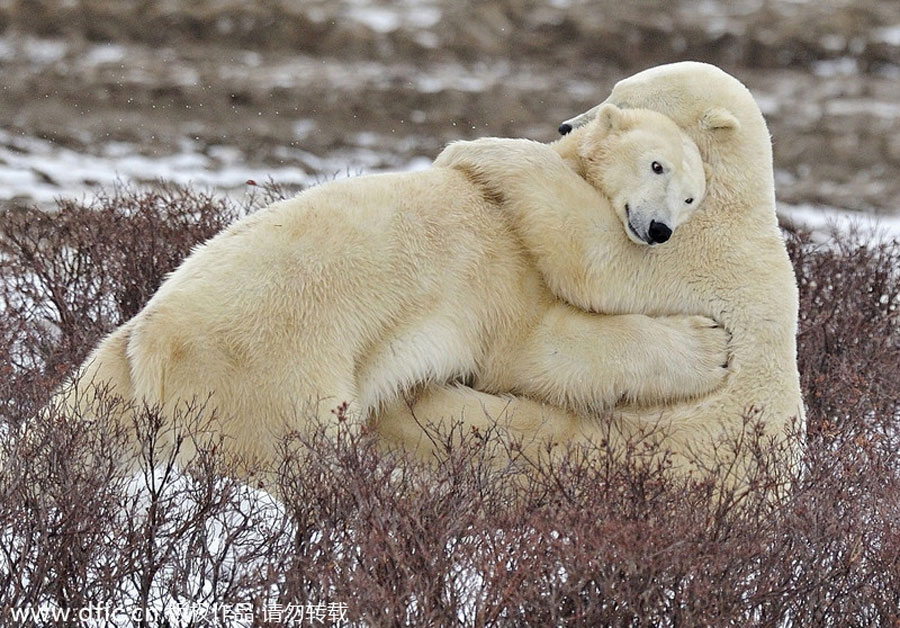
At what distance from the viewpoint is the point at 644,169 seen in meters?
3.31

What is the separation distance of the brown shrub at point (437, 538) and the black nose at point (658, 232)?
574mm

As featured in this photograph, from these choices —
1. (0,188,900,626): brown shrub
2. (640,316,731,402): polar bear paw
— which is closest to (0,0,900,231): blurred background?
(640,316,731,402): polar bear paw

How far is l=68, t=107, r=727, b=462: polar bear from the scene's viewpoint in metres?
3.11

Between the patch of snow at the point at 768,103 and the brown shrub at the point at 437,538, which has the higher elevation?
the patch of snow at the point at 768,103

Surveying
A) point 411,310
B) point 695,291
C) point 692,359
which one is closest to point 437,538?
point 411,310

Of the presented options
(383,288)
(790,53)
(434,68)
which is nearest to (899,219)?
(790,53)

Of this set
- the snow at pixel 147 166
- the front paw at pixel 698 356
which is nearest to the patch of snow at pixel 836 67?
the snow at pixel 147 166

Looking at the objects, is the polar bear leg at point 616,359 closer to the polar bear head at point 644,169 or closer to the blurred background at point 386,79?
the polar bear head at point 644,169

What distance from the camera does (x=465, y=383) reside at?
11.2ft

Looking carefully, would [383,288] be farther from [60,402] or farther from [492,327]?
[60,402]

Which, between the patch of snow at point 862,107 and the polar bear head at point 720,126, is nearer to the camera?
the polar bear head at point 720,126

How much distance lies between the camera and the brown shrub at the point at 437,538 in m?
2.47

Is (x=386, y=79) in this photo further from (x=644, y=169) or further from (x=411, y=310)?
(x=411, y=310)

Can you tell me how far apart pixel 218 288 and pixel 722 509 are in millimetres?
1382
